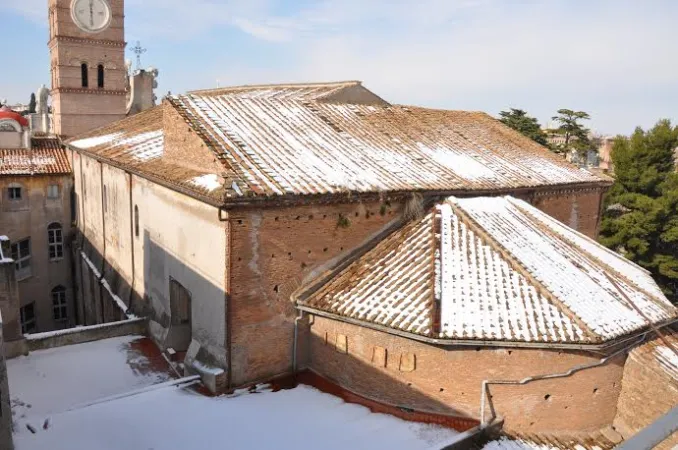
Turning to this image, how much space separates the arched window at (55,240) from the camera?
23453 millimetres

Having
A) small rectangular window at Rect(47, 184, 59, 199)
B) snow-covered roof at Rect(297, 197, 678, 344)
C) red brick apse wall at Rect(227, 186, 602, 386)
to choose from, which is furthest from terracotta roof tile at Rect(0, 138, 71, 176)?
snow-covered roof at Rect(297, 197, 678, 344)

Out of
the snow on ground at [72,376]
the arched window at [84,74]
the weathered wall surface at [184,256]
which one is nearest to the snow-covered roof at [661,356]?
the weathered wall surface at [184,256]

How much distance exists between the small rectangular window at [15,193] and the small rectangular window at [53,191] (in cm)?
116

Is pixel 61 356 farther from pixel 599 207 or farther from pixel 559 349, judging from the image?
pixel 599 207

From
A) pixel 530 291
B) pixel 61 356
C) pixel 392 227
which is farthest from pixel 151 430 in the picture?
pixel 530 291

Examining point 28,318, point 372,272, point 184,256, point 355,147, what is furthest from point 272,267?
point 28,318

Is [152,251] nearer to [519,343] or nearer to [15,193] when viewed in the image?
[519,343]

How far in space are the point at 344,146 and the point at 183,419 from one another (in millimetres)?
7342

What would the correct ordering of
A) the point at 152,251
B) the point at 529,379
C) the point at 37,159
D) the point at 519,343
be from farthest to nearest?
the point at 37,159, the point at 152,251, the point at 529,379, the point at 519,343

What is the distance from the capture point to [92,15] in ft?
82.8

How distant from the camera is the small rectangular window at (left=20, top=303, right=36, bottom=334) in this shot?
74.6 ft

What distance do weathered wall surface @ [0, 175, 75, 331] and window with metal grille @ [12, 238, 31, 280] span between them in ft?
0.40

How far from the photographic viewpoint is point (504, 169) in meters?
15.1

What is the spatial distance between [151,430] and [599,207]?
51.1 ft
